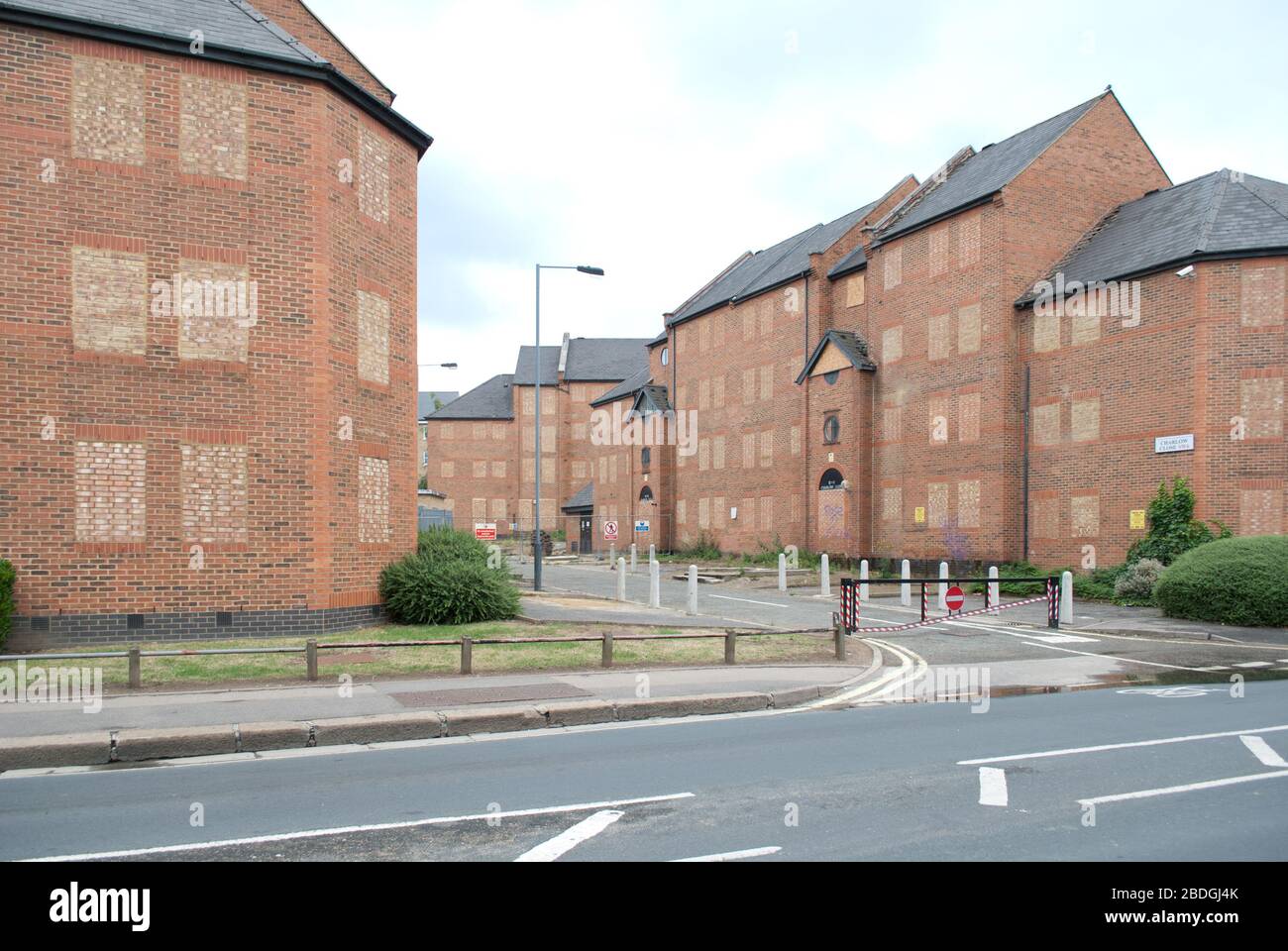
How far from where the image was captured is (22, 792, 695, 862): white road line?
5617mm

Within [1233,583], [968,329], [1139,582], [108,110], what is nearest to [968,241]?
[968,329]

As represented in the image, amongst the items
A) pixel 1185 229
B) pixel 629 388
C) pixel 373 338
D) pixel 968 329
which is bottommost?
pixel 373 338

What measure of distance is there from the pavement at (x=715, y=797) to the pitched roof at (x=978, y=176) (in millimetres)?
24453

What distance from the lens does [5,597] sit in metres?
13.7

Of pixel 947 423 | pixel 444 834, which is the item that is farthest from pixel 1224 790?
pixel 947 423

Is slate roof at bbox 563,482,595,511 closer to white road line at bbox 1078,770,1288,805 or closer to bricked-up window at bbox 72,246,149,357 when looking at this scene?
bricked-up window at bbox 72,246,149,357

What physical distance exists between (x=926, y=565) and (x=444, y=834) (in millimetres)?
28827

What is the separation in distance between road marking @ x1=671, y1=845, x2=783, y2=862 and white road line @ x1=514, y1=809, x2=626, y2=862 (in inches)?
27.6

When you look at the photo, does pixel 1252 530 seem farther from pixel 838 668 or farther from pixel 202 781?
pixel 202 781

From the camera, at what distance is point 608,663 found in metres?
12.9

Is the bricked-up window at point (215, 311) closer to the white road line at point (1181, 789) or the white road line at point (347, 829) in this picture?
the white road line at point (347, 829)

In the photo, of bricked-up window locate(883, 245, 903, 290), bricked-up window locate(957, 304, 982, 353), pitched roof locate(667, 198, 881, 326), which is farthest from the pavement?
pitched roof locate(667, 198, 881, 326)

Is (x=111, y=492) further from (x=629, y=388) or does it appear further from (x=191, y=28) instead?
(x=629, y=388)

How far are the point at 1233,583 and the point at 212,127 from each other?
2051 cm
